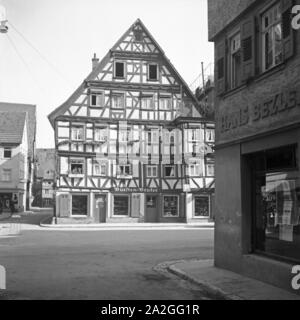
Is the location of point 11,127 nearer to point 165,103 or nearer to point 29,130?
point 29,130

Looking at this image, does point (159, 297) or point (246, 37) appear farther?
point (246, 37)

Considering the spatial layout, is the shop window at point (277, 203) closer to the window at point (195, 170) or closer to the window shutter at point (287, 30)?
the window shutter at point (287, 30)

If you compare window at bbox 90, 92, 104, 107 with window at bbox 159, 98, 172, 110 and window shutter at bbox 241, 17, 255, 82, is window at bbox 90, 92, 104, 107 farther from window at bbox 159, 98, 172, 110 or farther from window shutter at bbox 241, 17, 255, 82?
window shutter at bbox 241, 17, 255, 82

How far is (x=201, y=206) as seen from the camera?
37312 millimetres

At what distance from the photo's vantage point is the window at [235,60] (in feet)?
39.5

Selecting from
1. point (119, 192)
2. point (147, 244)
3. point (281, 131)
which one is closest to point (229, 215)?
point (281, 131)

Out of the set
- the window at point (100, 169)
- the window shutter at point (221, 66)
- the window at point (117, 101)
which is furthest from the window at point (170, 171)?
the window shutter at point (221, 66)

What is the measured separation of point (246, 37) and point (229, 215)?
4.39 meters

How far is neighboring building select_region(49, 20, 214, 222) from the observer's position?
36.0 metres

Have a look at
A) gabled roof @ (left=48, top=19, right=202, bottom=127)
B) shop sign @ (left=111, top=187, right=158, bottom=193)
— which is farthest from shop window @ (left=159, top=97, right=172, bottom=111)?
shop sign @ (left=111, top=187, right=158, bottom=193)

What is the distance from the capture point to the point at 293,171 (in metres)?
9.45

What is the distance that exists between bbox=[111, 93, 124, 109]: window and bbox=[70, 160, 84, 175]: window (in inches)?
200

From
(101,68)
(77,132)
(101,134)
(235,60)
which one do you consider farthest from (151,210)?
(235,60)
